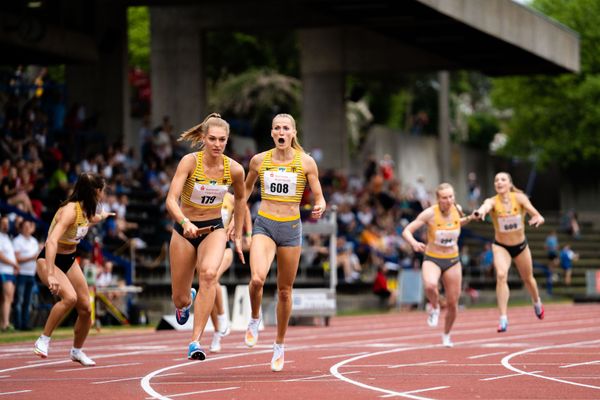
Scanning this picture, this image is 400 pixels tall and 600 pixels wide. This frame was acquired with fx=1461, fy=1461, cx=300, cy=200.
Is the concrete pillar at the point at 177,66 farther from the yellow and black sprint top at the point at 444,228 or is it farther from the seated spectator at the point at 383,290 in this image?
the yellow and black sprint top at the point at 444,228

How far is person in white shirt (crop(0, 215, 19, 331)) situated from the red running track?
2.05m

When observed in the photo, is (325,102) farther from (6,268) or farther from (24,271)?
(6,268)

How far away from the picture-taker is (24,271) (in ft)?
86.0

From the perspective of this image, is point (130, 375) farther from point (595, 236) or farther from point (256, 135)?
point (256, 135)

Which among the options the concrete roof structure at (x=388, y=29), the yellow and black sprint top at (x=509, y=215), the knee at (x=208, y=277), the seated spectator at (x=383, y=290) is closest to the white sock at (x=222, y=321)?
the knee at (x=208, y=277)

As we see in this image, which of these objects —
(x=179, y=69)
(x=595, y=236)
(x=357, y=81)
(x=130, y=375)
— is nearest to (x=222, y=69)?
(x=357, y=81)

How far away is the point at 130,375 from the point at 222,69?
58.8 metres

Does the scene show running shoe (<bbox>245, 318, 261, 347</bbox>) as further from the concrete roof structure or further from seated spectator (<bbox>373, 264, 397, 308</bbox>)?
seated spectator (<bbox>373, 264, 397, 308</bbox>)

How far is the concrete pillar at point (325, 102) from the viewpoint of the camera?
45.8 metres

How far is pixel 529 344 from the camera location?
2058cm

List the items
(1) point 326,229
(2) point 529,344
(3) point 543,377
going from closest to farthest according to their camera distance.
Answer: (3) point 543,377
(2) point 529,344
(1) point 326,229

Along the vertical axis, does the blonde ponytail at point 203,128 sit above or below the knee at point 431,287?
above

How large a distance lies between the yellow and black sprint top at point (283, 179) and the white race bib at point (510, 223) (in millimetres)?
7546

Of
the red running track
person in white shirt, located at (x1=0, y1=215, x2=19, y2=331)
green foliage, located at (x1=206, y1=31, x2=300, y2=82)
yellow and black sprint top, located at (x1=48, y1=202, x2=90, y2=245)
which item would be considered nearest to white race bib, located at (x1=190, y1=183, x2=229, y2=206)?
the red running track
